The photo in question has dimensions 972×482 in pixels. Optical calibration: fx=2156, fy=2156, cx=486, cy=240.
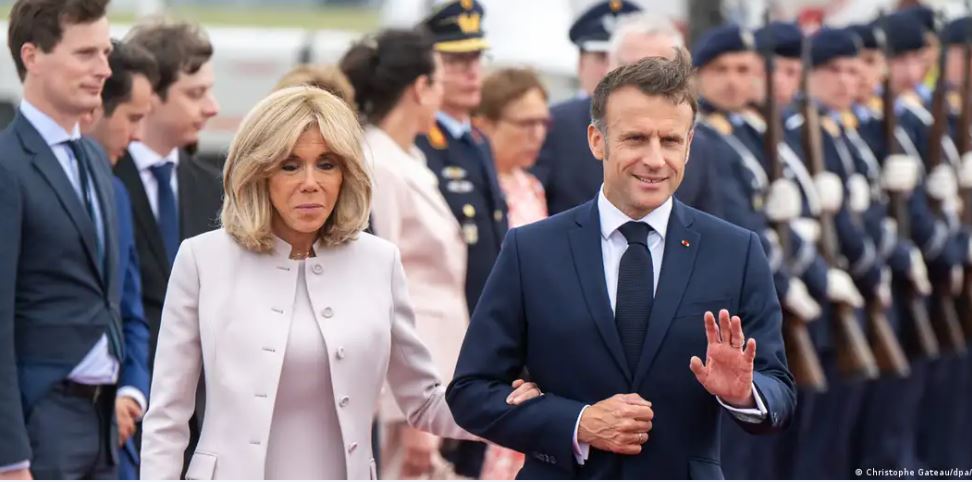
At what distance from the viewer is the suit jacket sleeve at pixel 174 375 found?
5156 mm

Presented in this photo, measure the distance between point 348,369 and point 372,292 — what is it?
0.72 feet

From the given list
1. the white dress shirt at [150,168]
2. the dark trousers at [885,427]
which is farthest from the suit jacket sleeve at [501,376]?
the dark trousers at [885,427]

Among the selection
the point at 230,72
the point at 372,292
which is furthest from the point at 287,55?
the point at 372,292

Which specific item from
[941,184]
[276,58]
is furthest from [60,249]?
[276,58]

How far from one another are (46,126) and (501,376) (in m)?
2.04

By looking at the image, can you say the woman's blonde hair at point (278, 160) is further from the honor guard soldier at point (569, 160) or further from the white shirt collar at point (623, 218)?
the honor guard soldier at point (569, 160)

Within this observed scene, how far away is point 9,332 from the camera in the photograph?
605 centimetres

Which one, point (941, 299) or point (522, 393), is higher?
point (522, 393)

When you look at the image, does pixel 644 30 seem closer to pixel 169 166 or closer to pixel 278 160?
pixel 169 166

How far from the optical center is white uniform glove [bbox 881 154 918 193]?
38.9 feet

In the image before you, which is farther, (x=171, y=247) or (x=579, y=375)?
(x=171, y=247)

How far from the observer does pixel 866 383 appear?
1150 cm

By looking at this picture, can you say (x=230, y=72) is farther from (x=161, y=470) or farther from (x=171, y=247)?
(x=161, y=470)

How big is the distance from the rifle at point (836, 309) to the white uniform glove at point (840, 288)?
0.04m
